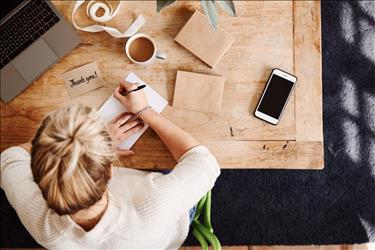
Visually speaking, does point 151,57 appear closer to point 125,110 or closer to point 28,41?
point 125,110

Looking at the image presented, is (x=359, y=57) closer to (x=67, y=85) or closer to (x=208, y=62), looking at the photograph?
(x=208, y=62)

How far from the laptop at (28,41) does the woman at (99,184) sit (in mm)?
212

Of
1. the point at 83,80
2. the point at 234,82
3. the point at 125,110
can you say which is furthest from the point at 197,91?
the point at 83,80

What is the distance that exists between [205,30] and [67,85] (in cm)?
46

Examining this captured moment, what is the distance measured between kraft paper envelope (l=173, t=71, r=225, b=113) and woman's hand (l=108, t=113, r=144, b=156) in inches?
5.3

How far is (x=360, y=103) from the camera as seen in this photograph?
2.08 metres

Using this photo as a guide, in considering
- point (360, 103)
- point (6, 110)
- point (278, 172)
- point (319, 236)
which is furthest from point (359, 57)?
point (6, 110)

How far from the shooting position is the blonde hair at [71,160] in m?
0.88

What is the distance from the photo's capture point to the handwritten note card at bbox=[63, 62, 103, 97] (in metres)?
1.30

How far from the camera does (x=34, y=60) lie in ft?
4.29

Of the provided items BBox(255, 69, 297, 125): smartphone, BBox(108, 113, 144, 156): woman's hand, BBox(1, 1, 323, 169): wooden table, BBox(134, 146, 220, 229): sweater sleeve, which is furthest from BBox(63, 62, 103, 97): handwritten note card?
BBox(255, 69, 297, 125): smartphone

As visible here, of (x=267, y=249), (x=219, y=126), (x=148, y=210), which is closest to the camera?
(x=148, y=210)

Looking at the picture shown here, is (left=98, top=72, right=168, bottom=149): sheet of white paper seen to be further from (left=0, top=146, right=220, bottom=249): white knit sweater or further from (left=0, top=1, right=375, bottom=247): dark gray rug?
(left=0, top=1, right=375, bottom=247): dark gray rug

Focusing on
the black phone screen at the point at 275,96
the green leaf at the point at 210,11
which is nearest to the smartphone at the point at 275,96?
the black phone screen at the point at 275,96
